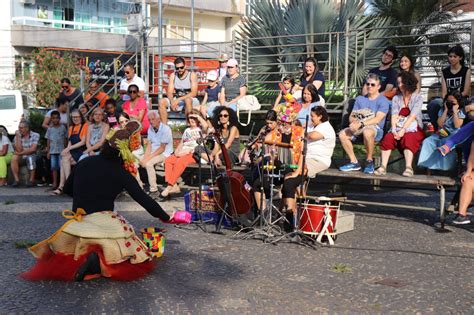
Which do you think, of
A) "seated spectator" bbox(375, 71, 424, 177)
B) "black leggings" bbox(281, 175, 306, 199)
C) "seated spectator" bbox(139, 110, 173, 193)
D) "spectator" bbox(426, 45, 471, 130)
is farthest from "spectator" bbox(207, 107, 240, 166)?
"spectator" bbox(426, 45, 471, 130)

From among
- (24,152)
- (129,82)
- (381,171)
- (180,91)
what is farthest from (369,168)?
(24,152)

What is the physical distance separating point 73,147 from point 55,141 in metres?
1.10

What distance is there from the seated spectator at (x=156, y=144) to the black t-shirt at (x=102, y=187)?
A: 214 inches

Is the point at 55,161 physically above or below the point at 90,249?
above

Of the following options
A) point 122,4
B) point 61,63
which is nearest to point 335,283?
point 61,63

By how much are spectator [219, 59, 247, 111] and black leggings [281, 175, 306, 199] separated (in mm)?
4589

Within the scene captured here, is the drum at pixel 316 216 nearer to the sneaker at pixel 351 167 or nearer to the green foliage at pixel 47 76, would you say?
the sneaker at pixel 351 167

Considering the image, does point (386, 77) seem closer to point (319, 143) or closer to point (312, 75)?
point (312, 75)

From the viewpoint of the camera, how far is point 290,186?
879 centimetres

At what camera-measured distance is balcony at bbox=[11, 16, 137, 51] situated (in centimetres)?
3459

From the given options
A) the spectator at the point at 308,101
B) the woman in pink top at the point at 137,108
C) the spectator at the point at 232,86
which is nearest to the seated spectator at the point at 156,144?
the woman in pink top at the point at 137,108

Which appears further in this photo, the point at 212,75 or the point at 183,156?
the point at 212,75

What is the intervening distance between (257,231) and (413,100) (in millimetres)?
3215

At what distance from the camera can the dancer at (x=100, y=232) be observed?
6.31 metres
